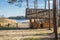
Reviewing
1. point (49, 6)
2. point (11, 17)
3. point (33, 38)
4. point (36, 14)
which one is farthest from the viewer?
point (36, 14)

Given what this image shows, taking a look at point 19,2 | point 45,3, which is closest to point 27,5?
point 19,2

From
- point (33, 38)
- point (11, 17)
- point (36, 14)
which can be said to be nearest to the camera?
point (33, 38)

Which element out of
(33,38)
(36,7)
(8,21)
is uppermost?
(36,7)

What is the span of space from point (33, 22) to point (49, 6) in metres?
1.13

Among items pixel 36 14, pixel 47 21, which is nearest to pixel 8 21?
pixel 36 14

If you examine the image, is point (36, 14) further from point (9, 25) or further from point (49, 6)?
point (9, 25)

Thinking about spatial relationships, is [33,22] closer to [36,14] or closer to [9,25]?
[36,14]

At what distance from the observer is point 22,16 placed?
5738mm

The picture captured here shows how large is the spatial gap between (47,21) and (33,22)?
1.90 ft

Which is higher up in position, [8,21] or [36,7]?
[36,7]

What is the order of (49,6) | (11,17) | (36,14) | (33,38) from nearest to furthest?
(33,38), (11,17), (49,6), (36,14)

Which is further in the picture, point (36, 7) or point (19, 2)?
point (36, 7)

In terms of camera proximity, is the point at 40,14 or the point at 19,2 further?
the point at 40,14

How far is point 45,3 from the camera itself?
19.7 feet
